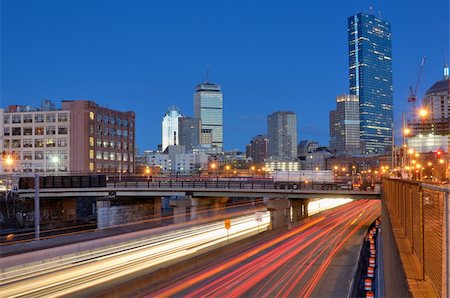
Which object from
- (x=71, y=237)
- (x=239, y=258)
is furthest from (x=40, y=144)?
(x=239, y=258)

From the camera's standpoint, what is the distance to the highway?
25.0 meters

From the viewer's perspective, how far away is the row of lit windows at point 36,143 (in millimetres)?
105875

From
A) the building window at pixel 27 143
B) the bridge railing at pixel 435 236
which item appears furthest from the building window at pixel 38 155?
the bridge railing at pixel 435 236

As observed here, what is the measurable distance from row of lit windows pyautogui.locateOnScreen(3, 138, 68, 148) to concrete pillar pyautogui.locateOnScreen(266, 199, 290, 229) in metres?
61.4

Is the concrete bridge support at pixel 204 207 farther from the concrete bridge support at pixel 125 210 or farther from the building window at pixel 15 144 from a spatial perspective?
the building window at pixel 15 144

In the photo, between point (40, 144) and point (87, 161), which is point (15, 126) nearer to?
point (40, 144)

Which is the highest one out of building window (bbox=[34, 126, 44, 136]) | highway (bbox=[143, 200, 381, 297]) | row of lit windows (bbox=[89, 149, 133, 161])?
building window (bbox=[34, 126, 44, 136])

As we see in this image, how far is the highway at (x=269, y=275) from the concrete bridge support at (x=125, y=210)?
28742 mm

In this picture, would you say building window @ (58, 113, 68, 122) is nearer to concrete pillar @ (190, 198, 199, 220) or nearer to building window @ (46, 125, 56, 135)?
building window @ (46, 125, 56, 135)

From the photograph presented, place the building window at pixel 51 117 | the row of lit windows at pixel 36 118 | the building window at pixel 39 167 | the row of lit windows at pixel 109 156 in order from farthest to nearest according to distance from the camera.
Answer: the row of lit windows at pixel 109 156
the building window at pixel 39 167
the building window at pixel 51 117
the row of lit windows at pixel 36 118

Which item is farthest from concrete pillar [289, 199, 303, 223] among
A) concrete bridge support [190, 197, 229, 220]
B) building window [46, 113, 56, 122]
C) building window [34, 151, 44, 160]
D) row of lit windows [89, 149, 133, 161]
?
building window [34, 151, 44, 160]

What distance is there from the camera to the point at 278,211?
62.1 m

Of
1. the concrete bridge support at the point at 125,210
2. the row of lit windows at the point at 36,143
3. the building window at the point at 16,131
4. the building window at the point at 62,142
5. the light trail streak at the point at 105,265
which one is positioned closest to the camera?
the light trail streak at the point at 105,265

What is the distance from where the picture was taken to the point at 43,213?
7094 centimetres
